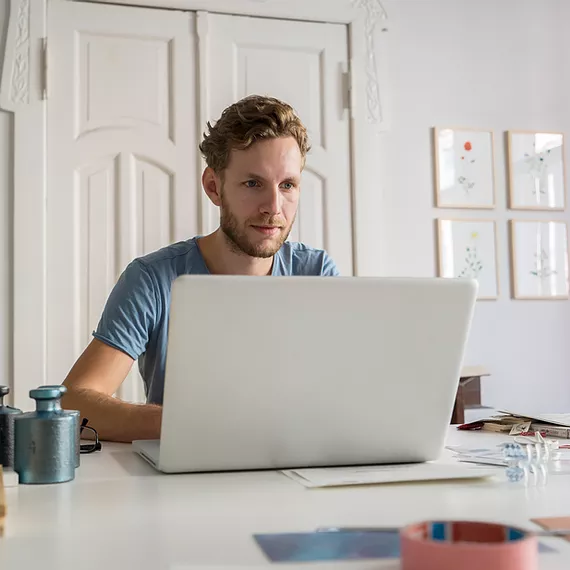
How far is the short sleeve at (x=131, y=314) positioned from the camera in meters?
1.68

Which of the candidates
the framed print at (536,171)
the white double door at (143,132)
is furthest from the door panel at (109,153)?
the framed print at (536,171)

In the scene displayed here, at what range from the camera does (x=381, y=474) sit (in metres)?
0.98

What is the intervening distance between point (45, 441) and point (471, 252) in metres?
2.59

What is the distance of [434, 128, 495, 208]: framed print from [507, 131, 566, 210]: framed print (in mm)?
110

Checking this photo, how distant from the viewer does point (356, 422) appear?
3.34 feet

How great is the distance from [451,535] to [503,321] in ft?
9.38

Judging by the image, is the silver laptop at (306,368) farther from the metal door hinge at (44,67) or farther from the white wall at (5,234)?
the metal door hinge at (44,67)

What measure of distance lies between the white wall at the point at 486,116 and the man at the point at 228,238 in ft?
4.49

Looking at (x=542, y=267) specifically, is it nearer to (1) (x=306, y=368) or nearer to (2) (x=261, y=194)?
(2) (x=261, y=194)

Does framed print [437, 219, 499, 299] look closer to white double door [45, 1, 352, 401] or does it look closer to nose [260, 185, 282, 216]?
white double door [45, 1, 352, 401]

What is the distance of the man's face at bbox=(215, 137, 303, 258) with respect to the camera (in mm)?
1753

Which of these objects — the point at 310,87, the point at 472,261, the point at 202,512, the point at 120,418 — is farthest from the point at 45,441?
the point at 472,261

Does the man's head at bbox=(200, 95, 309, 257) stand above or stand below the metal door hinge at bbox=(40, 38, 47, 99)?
below

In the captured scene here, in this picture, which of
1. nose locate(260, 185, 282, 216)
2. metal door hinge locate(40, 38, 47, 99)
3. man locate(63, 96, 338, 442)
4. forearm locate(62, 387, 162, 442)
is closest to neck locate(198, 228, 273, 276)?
man locate(63, 96, 338, 442)
